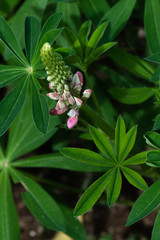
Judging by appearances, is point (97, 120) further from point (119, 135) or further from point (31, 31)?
point (31, 31)

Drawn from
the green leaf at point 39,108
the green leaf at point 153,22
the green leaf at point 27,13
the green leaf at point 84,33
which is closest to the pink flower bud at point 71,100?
the green leaf at point 39,108

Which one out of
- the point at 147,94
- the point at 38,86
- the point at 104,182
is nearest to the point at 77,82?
the point at 38,86

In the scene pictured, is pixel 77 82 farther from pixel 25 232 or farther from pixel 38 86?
pixel 25 232

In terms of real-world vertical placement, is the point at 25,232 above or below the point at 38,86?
above

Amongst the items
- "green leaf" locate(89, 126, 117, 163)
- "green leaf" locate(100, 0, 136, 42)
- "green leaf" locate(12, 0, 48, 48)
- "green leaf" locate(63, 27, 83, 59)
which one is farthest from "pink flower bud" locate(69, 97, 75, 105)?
"green leaf" locate(12, 0, 48, 48)

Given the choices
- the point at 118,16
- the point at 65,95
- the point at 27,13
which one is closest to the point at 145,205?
the point at 65,95
